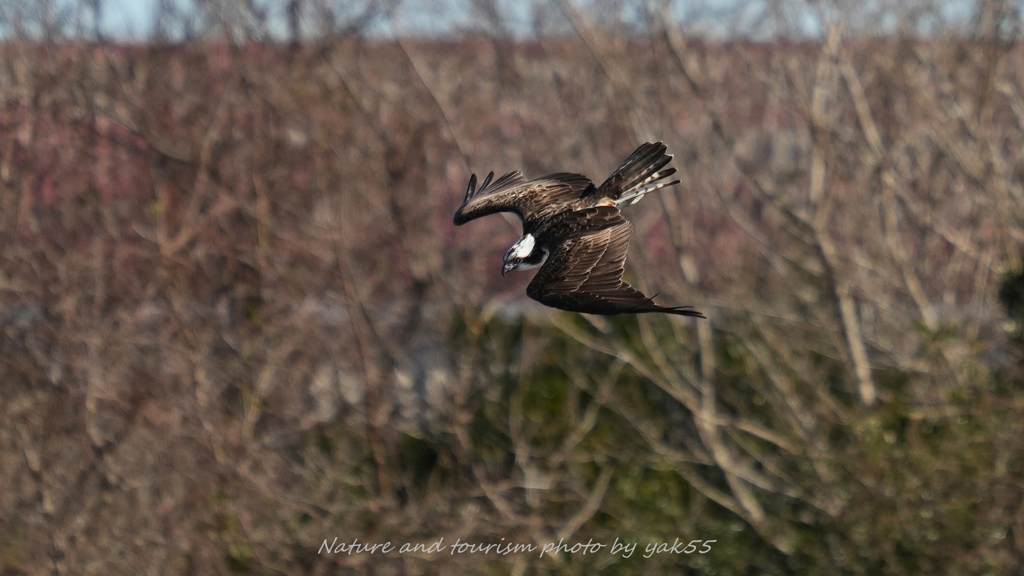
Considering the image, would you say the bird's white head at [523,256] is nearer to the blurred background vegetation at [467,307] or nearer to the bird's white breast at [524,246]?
the bird's white breast at [524,246]

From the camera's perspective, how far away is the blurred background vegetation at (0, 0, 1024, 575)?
11242 mm

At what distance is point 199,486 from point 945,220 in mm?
7962

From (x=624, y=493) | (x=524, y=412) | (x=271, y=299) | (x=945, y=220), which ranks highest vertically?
(x=271, y=299)

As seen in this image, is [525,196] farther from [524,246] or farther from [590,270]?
[590,270]

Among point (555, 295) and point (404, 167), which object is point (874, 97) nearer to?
point (404, 167)

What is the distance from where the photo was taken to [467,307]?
42.3 feet

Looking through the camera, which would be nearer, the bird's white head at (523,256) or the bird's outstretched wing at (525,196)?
the bird's white head at (523,256)

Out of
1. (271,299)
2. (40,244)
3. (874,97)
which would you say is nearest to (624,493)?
(271,299)

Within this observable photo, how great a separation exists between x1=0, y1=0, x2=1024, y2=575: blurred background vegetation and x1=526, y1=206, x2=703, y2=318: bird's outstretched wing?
579 centimetres

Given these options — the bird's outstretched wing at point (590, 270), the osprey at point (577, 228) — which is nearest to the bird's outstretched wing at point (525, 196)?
the osprey at point (577, 228)

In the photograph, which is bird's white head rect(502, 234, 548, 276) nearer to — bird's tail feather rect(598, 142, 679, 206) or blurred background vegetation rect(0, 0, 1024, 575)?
bird's tail feather rect(598, 142, 679, 206)

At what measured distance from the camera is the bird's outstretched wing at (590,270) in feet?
13.8

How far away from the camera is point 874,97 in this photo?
1389 centimetres

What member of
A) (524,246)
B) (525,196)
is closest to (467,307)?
(525,196)
